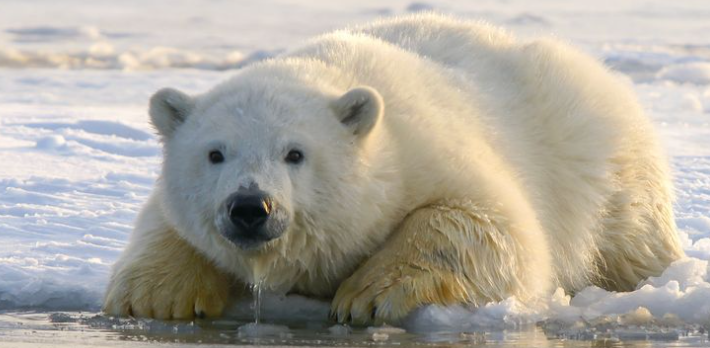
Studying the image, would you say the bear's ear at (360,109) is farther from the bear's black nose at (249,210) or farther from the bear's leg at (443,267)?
the bear's black nose at (249,210)

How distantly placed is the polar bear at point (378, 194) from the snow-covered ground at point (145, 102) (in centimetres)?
21

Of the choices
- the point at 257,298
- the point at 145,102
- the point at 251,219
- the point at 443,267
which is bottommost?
the point at 257,298

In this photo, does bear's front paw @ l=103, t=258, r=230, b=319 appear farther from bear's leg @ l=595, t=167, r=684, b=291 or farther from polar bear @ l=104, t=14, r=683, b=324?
bear's leg @ l=595, t=167, r=684, b=291

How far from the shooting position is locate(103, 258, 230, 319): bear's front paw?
5.69 m

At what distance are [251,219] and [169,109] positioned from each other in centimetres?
→ 84

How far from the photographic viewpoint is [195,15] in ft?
77.0

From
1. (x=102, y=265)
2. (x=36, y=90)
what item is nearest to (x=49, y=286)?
(x=102, y=265)

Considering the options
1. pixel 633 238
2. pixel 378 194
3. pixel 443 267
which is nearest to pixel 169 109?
pixel 378 194

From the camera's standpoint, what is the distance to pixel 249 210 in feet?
16.8

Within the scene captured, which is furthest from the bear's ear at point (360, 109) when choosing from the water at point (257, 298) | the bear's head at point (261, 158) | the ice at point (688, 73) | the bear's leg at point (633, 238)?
the ice at point (688, 73)

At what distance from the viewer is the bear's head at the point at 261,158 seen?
5262 millimetres

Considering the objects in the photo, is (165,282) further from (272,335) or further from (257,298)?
(272,335)

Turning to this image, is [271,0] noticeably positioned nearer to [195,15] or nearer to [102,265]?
[195,15]

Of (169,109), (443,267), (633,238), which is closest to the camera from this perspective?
(443,267)
